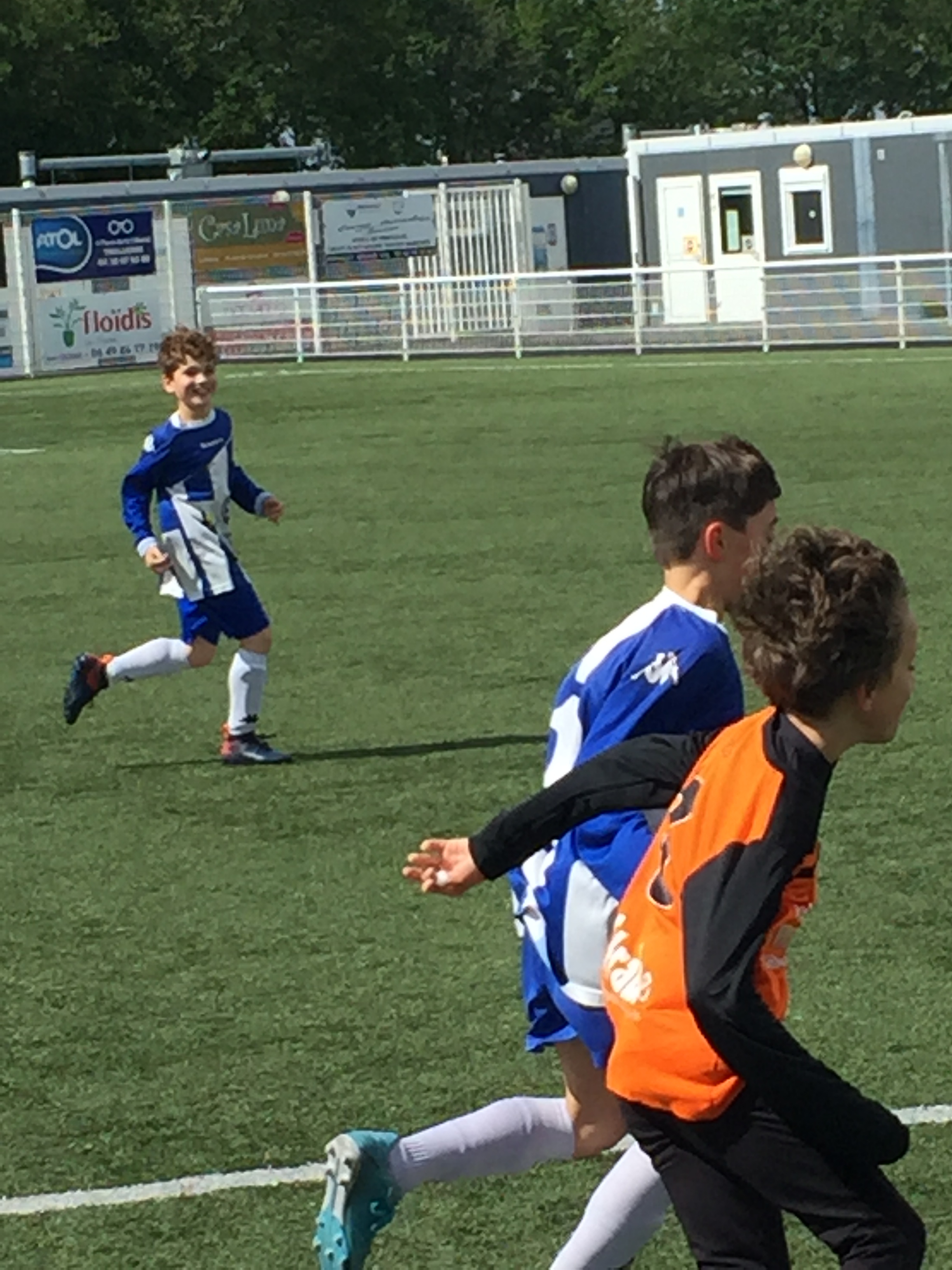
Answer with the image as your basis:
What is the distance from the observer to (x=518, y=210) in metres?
42.3

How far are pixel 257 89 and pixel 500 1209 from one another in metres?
75.5

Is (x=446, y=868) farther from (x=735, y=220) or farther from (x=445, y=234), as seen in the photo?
(x=445, y=234)

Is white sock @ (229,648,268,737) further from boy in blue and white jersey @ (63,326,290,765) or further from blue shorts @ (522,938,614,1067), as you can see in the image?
blue shorts @ (522,938,614,1067)

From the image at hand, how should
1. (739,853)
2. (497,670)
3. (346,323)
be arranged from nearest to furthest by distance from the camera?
(739,853), (497,670), (346,323)

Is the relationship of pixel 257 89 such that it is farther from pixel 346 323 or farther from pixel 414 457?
pixel 414 457

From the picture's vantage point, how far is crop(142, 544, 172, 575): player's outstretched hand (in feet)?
30.7

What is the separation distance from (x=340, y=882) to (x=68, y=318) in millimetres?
30831

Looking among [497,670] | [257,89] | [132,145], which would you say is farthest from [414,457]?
[257,89]

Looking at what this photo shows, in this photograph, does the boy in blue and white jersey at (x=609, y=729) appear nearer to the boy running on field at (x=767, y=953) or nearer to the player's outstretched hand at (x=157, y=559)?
the boy running on field at (x=767, y=953)

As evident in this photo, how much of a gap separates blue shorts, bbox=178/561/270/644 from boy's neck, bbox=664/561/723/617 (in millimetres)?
5540

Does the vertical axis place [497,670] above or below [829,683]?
below

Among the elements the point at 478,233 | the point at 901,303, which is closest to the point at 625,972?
the point at 901,303

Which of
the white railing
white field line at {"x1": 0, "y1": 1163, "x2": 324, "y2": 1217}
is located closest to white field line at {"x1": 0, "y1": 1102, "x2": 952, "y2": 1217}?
white field line at {"x1": 0, "y1": 1163, "x2": 324, "y2": 1217}

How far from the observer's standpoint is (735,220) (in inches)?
1598
